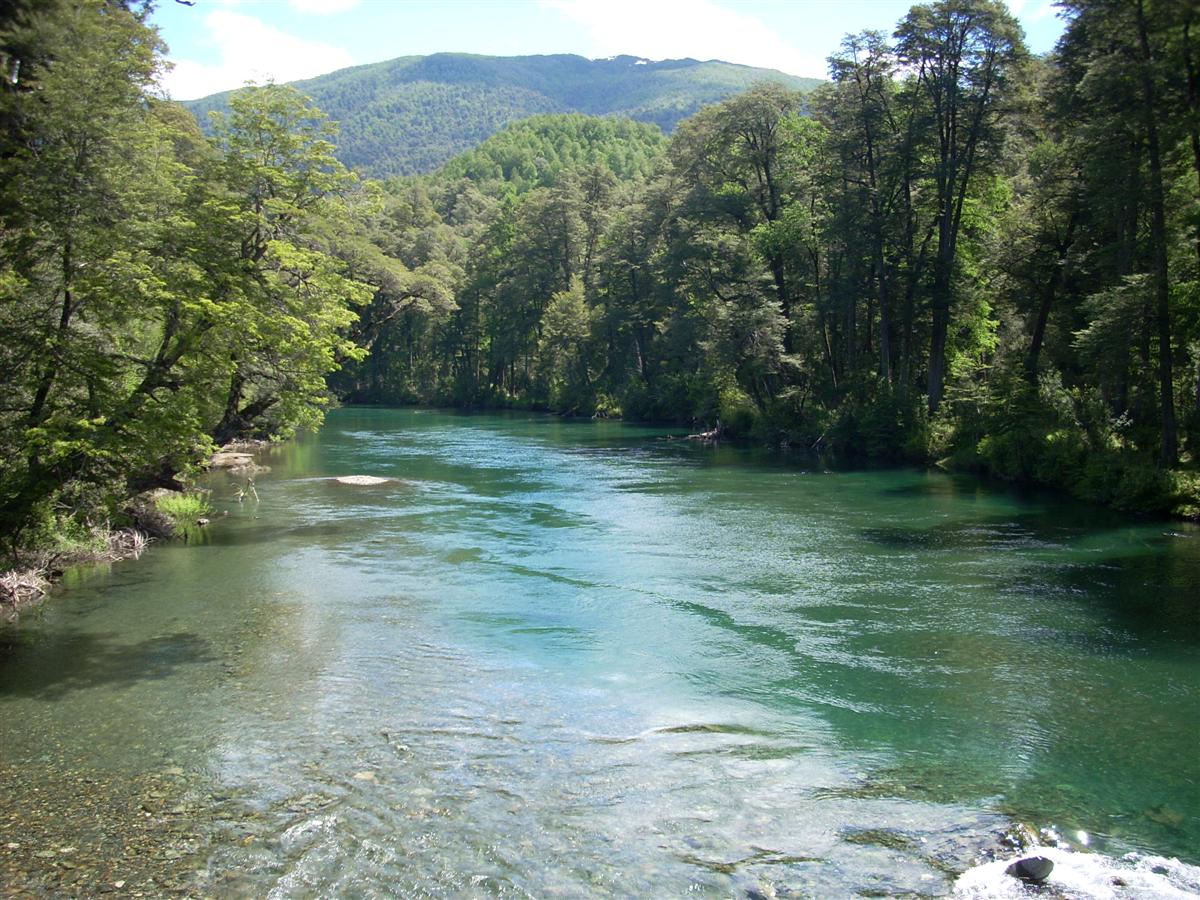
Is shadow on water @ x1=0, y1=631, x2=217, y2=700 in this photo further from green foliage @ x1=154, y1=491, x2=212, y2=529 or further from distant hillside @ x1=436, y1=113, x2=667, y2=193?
distant hillside @ x1=436, y1=113, x2=667, y2=193

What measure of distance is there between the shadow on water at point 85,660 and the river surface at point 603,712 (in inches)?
2.2

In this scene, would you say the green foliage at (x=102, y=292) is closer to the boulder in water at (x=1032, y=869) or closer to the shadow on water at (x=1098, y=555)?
the boulder in water at (x=1032, y=869)

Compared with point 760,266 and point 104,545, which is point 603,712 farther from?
point 760,266

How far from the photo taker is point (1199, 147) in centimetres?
2081

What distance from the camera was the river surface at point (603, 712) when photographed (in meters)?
7.35

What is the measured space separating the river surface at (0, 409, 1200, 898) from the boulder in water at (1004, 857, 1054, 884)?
0.51 meters

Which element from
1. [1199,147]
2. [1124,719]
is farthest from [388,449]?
[1124,719]

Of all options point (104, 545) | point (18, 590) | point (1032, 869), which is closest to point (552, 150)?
point (104, 545)

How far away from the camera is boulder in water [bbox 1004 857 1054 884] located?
22.5 ft

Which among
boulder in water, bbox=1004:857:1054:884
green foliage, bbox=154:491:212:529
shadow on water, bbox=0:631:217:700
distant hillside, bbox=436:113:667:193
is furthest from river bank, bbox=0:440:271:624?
distant hillside, bbox=436:113:667:193

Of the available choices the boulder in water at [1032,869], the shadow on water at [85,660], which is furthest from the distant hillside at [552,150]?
the boulder in water at [1032,869]

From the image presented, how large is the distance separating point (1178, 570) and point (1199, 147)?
34.7ft

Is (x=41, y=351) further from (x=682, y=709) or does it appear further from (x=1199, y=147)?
(x=1199, y=147)

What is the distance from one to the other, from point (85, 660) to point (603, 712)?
7.09m
